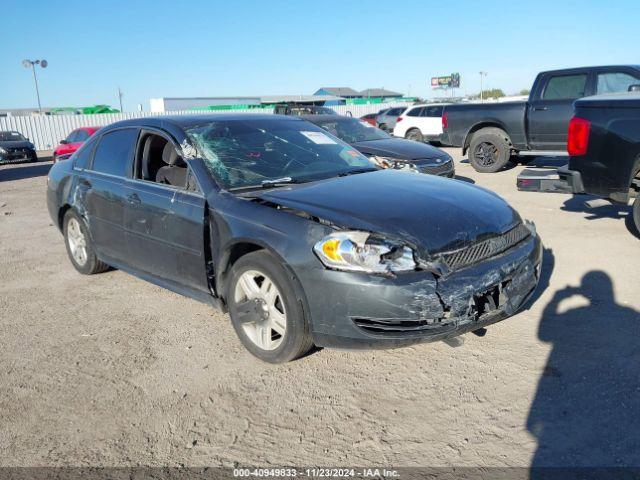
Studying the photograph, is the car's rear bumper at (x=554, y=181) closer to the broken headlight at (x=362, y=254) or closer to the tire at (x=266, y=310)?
the broken headlight at (x=362, y=254)

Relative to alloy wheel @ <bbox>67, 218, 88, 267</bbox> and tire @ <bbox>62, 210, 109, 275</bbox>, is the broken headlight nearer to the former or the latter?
tire @ <bbox>62, 210, 109, 275</bbox>

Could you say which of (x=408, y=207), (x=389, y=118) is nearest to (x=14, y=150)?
(x=389, y=118)

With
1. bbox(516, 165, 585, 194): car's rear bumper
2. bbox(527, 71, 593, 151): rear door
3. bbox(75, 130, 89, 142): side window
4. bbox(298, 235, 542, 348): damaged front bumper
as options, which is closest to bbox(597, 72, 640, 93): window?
bbox(527, 71, 593, 151): rear door

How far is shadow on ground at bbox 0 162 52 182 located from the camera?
17.7 metres

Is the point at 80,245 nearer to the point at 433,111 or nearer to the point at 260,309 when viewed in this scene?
the point at 260,309

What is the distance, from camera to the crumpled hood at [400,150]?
925cm

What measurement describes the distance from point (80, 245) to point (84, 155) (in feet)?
3.03

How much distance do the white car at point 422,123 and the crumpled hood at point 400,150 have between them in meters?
9.89

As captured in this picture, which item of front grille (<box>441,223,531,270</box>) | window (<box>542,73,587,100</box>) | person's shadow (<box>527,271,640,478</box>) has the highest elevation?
window (<box>542,73,587,100</box>)

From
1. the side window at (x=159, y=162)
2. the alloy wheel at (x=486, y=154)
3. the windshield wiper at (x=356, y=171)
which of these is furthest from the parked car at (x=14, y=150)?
the windshield wiper at (x=356, y=171)

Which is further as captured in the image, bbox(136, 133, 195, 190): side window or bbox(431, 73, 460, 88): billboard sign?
bbox(431, 73, 460, 88): billboard sign

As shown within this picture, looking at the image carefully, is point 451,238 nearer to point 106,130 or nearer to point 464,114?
point 106,130

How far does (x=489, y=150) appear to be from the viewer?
39.9 feet

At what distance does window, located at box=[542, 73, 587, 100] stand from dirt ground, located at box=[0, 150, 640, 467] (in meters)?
7.06
